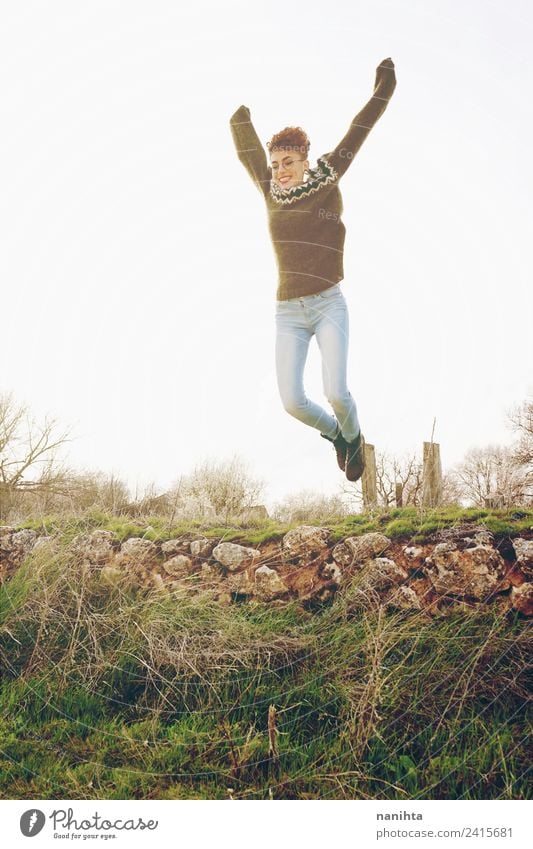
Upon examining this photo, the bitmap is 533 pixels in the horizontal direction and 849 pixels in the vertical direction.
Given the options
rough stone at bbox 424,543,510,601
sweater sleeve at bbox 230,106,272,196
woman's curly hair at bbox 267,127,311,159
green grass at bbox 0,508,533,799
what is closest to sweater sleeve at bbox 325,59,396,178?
woman's curly hair at bbox 267,127,311,159

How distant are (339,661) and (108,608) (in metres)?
1.34

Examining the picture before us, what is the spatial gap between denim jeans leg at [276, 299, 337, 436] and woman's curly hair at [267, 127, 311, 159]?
3.19 feet

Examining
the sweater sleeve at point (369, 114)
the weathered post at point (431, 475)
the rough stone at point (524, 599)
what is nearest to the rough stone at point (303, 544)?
the weathered post at point (431, 475)

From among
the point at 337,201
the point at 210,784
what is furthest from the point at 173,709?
the point at 337,201

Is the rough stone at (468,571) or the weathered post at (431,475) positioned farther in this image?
the weathered post at (431,475)

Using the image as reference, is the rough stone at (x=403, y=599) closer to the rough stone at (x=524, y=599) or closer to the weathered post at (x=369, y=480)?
the rough stone at (x=524, y=599)

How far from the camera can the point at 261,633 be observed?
9.17ft

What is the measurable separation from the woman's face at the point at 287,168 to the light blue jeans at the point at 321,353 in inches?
29.1

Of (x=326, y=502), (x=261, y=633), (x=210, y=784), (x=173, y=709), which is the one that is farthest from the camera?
(x=326, y=502)

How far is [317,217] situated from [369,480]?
5.59ft

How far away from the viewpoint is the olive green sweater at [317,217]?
3174 millimetres

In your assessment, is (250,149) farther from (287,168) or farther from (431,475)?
(431,475)

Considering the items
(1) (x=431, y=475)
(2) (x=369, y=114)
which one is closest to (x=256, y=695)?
(1) (x=431, y=475)
